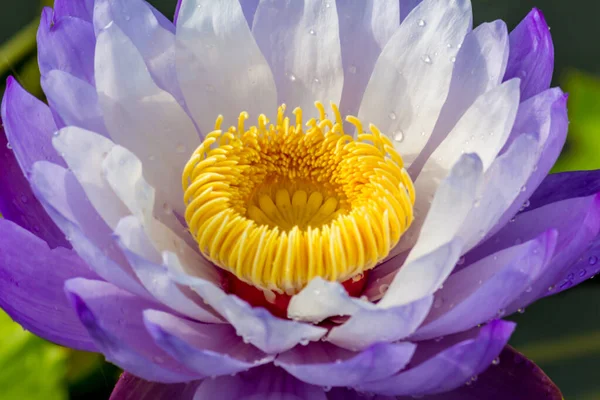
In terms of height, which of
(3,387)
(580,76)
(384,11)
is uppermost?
(384,11)

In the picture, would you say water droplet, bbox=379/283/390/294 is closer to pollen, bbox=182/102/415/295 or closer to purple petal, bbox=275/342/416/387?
pollen, bbox=182/102/415/295

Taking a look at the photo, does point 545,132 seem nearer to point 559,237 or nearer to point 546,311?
point 559,237

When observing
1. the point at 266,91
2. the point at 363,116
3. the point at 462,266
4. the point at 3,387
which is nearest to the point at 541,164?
the point at 462,266

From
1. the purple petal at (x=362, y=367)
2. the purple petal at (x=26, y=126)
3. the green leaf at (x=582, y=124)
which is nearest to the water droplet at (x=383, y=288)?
the purple petal at (x=362, y=367)

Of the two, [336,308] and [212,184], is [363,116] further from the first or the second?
[336,308]

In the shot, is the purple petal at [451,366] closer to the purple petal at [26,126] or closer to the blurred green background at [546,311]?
the purple petal at [26,126]

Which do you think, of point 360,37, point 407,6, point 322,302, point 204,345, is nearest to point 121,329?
point 204,345

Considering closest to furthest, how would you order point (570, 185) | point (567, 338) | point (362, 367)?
point (362, 367) → point (570, 185) → point (567, 338)
